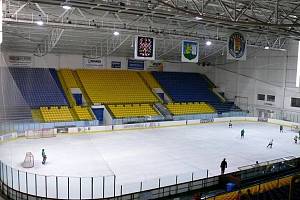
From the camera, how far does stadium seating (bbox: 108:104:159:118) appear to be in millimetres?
35472

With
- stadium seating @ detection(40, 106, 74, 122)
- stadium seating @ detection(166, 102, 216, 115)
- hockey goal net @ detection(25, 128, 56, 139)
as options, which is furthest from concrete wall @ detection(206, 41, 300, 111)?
hockey goal net @ detection(25, 128, 56, 139)

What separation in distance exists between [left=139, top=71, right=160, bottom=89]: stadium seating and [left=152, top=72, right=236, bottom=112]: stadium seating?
726mm

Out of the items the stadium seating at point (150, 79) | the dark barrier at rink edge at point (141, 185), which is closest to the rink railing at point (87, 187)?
the dark barrier at rink edge at point (141, 185)

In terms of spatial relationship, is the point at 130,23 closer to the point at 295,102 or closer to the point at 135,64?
the point at 135,64

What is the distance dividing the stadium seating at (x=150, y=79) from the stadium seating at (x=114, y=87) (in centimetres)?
90

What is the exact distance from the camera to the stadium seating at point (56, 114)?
31.0 m

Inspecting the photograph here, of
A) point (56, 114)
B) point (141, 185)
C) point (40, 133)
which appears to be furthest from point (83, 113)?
point (141, 185)

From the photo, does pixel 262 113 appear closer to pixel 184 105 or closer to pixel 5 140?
pixel 184 105

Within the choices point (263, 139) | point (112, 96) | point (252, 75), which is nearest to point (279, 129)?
point (263, 139)

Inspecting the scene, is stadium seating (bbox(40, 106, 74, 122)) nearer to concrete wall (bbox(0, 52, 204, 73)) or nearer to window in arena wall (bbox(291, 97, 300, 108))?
concrete wall (bbox(0, 52, 204, 73))

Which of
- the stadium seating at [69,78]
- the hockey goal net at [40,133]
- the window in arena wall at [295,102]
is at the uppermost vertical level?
the stadium seating at [69,78]

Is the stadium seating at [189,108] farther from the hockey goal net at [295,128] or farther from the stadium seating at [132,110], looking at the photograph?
the hockey goal net at [295,128]

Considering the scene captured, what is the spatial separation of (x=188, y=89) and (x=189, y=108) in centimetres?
549

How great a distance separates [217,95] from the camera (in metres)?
46.5
